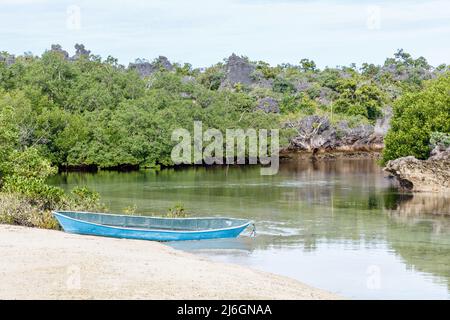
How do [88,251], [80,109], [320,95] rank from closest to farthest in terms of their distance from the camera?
1. [88,251]
2. [80,109]
3. [320,95]

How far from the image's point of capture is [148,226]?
27922 millimetres

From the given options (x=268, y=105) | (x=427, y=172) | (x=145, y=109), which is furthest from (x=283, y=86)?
(x=427, y=172)

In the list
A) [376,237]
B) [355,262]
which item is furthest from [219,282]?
[376,237]

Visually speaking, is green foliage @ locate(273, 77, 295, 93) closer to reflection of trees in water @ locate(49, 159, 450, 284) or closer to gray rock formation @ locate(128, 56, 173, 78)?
gray rock formation @ locate(128, 56, 173, 78)

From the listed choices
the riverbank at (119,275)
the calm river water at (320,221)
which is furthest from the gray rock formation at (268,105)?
the riverbank at (119,275)

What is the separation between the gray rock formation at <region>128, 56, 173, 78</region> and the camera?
11323cm

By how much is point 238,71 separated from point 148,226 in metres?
78.3

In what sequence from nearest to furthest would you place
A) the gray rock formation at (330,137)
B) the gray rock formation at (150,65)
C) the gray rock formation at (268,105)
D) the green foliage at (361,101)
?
the gray rock formation at (330,137) → the gray rock formation at (268,105) → the green foliage at (361,101) → the gray rock formation at (150,65)

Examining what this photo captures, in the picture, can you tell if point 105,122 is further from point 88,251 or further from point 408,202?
point 88,251

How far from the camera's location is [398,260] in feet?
78.0

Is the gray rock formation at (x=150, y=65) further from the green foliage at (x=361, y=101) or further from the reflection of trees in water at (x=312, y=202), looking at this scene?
the reflection of trees in water at (x=312, y=202)

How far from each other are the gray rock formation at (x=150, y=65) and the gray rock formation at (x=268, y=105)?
27.6 meters

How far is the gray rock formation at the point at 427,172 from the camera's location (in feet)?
139
